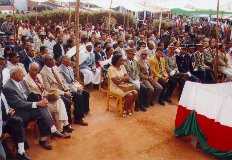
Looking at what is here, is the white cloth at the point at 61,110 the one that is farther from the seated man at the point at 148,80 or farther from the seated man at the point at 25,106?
the seated man at the point at 148,80

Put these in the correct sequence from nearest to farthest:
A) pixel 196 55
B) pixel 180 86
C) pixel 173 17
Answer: pixel 180 86, pixel 196 55, pixel 173 17

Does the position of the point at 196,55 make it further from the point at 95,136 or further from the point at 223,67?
the point at 95,136

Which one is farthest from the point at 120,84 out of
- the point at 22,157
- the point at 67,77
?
the point at 22,157

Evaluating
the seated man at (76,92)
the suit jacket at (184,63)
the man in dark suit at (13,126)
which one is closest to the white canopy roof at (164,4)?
the suit jacket at (184,63)

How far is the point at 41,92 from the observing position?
7.75 meters

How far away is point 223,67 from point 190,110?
5505 mm

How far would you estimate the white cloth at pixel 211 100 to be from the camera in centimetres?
728

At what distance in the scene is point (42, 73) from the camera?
27.3 ft

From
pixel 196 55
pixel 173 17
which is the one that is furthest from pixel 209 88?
pixel 173 17

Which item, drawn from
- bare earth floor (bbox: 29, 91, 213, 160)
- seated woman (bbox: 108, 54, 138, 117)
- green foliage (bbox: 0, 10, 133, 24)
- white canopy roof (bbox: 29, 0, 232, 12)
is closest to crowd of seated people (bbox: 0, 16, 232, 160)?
seated woman (bbox: 108, 54, 138, 117)

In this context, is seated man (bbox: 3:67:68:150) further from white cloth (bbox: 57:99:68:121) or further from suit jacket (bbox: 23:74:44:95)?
white cloth (bbox: 57:99:68:121)


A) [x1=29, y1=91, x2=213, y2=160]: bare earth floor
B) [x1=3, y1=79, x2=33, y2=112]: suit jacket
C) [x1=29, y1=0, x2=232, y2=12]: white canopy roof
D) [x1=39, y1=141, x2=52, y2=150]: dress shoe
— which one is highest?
[x1=29, y1=0, x2=232, y2=12]: white canopy roof

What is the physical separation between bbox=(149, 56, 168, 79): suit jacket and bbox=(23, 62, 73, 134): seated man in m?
3.52

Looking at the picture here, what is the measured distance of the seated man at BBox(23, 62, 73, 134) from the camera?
7574 mm
